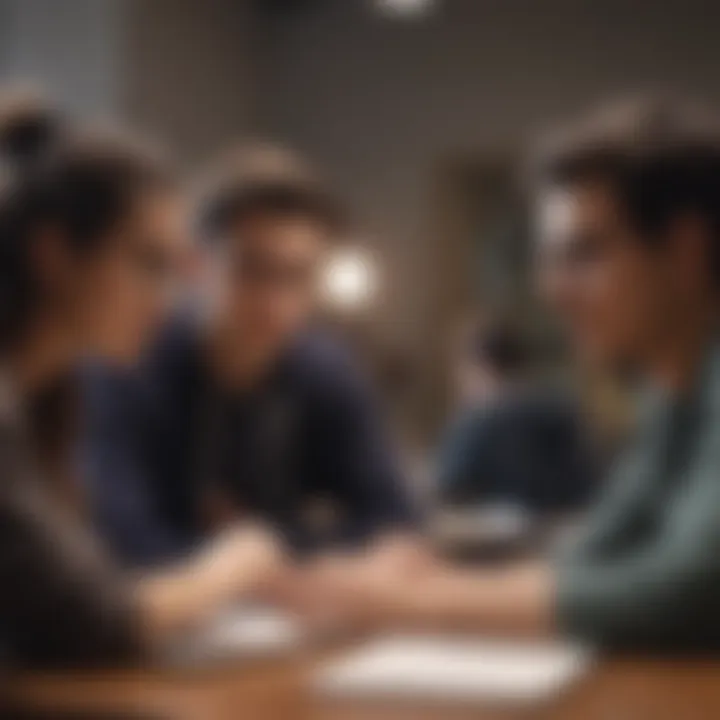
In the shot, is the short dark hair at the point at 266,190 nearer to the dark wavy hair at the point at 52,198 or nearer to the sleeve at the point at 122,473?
the dark wavy hair at the point at 52,198

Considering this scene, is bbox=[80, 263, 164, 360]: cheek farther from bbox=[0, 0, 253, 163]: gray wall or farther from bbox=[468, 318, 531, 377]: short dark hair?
bbox=[468, 318, 531, 377]: short dark hair

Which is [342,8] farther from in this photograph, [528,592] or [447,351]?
[528,592]

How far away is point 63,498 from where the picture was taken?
115 centimetres

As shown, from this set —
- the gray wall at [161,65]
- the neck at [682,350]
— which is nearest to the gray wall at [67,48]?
the gray wall at [161,65]

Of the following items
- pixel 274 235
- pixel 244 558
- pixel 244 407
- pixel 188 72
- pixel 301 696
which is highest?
pixel 188 72

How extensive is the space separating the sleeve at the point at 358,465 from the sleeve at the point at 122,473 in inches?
4.8

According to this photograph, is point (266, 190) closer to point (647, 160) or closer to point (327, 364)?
point (327, 364)

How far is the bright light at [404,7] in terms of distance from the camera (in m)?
1.16

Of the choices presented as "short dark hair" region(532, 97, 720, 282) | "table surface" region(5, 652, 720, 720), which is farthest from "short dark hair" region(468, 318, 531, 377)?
"table surface" region(5, 652, 720, 720)

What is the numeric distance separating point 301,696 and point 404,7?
499mm

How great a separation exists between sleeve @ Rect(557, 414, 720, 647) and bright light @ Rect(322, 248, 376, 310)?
24 cm

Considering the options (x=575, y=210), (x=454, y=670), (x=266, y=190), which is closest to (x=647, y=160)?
(x=575, y=210)

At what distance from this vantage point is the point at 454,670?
1095mm

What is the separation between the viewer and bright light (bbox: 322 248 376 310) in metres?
1.14
